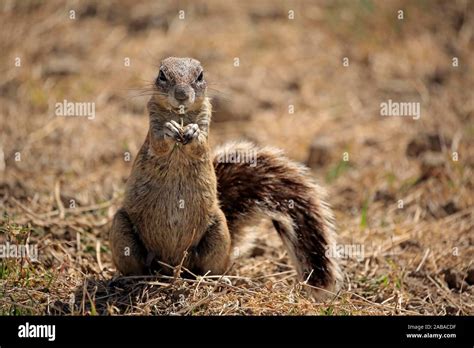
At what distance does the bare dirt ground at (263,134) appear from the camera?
16.6 feet

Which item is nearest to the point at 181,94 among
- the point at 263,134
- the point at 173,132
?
the point at 173,132

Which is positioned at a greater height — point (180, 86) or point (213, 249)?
point (180, 86)

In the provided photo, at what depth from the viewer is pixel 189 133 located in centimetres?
470

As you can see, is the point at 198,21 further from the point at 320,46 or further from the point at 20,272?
the point at 20,272

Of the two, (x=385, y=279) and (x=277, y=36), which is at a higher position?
(x=277, y=36)

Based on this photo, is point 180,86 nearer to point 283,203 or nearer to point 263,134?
point 283,203

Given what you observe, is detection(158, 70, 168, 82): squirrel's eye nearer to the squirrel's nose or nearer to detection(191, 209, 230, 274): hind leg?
the squirrel's nose

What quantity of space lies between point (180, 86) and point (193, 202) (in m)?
0.78

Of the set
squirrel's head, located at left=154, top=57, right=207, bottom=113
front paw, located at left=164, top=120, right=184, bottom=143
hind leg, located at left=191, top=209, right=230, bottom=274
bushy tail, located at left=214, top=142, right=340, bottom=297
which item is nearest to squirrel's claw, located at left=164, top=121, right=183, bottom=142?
front paw, located at left=164, top=120, right=184, bottom=143

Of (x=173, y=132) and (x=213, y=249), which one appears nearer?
(x=173, y=132)

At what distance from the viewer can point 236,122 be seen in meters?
8.88
